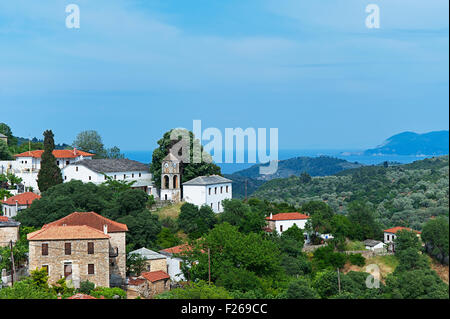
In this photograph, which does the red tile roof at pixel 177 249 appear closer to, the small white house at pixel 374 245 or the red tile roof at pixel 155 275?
the red tile roof at pixel 155 275

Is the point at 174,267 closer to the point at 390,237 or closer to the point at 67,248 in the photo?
the point at 67,248

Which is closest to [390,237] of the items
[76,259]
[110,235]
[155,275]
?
[155,275]

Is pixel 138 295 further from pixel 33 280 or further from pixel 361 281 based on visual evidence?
pixel 361 281

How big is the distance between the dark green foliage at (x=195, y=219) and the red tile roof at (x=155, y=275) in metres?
4.72

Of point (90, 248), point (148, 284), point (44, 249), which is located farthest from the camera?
point (148, 284)

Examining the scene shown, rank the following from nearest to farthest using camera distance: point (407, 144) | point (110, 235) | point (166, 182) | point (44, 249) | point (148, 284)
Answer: point (44, 249) → point (148, 284) → point (110, 235) → point (166, 182) → point (407, 144)

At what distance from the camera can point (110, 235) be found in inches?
765

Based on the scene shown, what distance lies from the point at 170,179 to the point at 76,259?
12.3 m

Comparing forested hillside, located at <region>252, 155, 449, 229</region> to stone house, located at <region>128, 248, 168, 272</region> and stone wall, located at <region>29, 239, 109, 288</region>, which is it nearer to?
stone house, located at <region>128, 248, 168, 272</region>

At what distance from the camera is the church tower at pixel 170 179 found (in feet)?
94.9

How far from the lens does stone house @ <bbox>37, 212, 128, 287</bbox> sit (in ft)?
62.4

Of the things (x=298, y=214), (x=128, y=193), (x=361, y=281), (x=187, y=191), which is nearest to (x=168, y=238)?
(x=128, y=193)

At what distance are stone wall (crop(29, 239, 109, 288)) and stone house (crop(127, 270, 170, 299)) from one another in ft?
4.48

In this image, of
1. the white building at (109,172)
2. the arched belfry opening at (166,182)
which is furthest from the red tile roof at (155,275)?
the white building at (109,172)
